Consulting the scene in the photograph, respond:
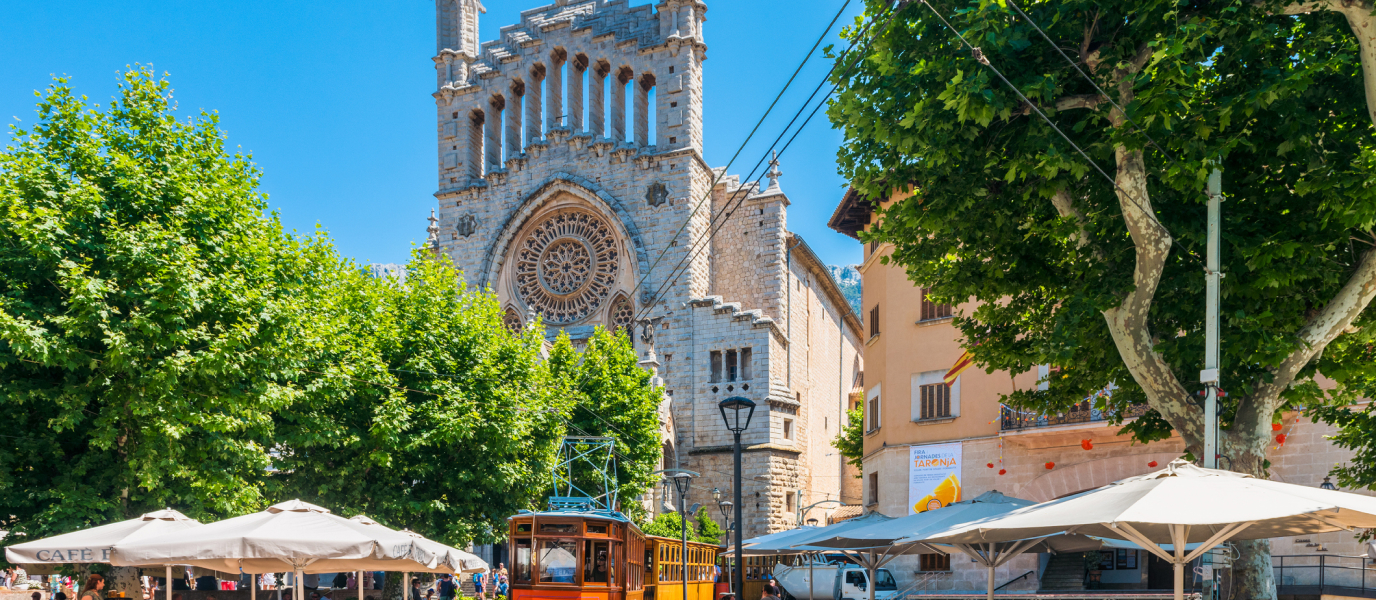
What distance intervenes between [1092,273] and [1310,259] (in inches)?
88.0

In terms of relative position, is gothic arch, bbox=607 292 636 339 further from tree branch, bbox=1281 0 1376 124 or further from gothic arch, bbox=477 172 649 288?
tree branch, bbox=1281 0 1376 124

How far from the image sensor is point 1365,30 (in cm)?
956

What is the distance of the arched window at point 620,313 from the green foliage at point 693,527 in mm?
8954

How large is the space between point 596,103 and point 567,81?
1.66m

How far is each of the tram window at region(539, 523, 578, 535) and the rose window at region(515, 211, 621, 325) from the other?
1075 inches

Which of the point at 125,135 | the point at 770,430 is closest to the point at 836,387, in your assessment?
the point at 770,430

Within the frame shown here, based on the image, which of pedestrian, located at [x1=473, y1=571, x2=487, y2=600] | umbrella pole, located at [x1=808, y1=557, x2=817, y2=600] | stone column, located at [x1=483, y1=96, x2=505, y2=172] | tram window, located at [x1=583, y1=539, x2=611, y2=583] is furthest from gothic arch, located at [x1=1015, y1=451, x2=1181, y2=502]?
stone column, located at [x1=483, y1=96, x2=505, y2=172]

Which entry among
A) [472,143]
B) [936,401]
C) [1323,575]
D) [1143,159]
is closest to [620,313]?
[472,143]

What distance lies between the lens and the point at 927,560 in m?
25.5

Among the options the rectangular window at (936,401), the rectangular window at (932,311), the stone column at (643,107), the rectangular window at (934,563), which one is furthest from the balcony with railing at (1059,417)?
the stone column at (643,107)

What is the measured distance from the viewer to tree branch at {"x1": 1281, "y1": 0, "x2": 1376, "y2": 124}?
373 inches

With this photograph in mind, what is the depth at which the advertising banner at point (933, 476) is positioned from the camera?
80.1 ft

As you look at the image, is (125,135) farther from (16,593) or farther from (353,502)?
(16,593)

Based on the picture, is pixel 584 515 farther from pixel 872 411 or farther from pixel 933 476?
pixel 872 411
